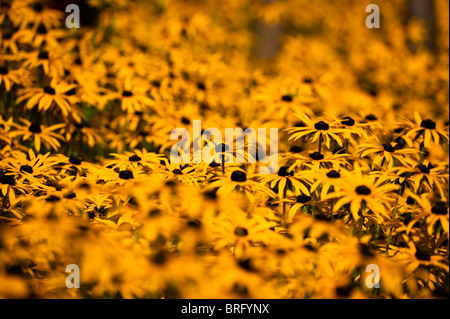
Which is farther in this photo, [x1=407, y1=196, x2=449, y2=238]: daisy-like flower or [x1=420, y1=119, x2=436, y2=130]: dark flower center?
[x1=420, y1=119, x2=436, y2=130]: dark flower center

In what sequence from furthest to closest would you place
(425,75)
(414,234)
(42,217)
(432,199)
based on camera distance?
(425,75), (432,199), (414,234), (42,217)

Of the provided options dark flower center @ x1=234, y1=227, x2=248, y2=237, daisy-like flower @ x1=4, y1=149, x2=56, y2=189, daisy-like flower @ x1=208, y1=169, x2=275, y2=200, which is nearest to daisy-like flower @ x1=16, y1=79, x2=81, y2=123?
daisy-like flower @ x1=4, y1=149, x2=56, y2=189

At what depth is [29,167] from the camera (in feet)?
10.3

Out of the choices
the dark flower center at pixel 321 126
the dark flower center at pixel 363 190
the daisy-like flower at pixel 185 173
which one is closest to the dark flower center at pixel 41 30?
the daisy-like flower at pixel 185 173

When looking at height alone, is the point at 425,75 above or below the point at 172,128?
above

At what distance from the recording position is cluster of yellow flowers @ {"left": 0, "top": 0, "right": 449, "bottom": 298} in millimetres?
2168

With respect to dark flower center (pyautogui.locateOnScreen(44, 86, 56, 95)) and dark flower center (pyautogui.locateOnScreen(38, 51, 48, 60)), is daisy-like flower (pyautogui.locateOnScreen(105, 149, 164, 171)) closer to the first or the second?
dark flower center (pyautogui.locateOnScreen(44, 86, 56, 95))

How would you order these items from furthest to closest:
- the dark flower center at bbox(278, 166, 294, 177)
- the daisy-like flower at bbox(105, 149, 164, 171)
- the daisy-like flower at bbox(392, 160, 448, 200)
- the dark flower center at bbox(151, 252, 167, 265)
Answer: the daisy-like flower at bbox(105, 149, 164, 171), the dark flower center at bbox(278, 166, 294, 177), the daisy-like flower at bbox(392, 160, 448, 200), the dark flower center at bbox(151, 252, 167, 265)

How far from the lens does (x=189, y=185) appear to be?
9.11ft

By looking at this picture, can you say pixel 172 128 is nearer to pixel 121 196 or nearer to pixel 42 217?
pixel 121 196

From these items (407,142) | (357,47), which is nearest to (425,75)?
(357,47)

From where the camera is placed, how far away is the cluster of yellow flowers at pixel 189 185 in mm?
2168

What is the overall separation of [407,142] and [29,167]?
9.65 feet

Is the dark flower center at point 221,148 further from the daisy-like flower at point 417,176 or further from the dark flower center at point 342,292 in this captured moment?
the dark flower center at point 342,292
